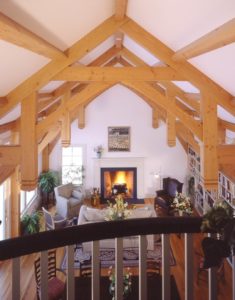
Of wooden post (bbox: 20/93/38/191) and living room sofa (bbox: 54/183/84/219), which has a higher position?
wooden post (bbox: 20/93/38/191)

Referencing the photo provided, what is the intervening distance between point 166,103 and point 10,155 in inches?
100.0

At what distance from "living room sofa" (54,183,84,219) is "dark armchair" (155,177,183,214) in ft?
8.31

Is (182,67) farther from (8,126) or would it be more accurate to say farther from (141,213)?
(141,213)

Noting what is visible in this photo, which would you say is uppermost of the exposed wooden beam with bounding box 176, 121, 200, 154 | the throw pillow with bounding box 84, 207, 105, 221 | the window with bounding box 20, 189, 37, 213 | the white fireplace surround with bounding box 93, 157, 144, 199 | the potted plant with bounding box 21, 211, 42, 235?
the exposed wooden beam with bounding box 176, 121, 200, 154

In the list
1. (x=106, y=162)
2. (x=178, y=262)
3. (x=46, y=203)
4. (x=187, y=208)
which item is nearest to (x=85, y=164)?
(x=106, y=162)

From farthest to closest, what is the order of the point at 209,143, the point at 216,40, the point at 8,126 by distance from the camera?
the point at 8,126, the point at 209,143, the point at 216,40

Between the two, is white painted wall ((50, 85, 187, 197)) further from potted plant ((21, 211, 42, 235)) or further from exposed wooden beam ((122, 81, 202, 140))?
exposed wooden beam ((122, 81, 202, 140))

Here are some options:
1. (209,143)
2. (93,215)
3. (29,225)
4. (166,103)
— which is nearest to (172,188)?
(93,215)

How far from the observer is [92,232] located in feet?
3.79

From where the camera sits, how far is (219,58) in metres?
3.92

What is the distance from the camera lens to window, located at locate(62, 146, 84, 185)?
38.1 feet

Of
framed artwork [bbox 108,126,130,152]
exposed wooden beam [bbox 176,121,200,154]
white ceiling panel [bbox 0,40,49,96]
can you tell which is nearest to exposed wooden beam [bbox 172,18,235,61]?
white ceiling panel [bbox 0,40,49,96]

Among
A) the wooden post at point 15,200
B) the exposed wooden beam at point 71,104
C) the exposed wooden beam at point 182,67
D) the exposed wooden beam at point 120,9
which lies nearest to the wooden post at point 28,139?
the exposed wooden beam at point 71,104

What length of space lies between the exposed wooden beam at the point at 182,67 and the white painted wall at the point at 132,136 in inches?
252
